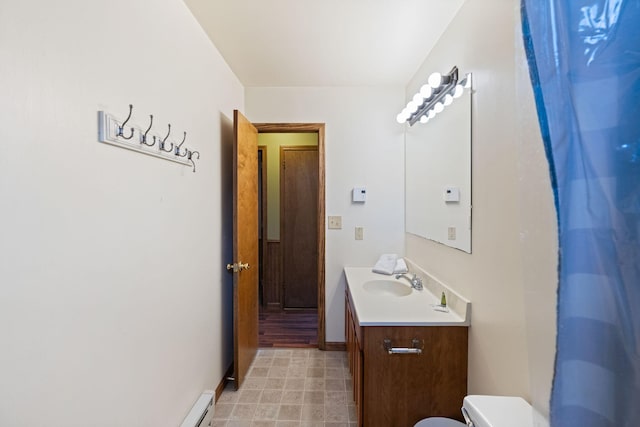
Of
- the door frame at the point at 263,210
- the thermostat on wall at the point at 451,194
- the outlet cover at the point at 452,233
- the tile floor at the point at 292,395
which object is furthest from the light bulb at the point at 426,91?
the door frame at the point at 263,210

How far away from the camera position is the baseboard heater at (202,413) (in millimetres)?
1452

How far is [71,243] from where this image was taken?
2.65ft

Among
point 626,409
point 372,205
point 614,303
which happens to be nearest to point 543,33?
point 614,303

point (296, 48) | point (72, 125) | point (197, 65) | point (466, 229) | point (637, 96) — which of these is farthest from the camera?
point (296, 48)

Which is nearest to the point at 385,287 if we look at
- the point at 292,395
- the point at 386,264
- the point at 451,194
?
the point at 386,264

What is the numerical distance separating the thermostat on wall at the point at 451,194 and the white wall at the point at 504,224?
0.17 meters

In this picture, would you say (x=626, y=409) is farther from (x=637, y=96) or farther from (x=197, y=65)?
(x=197, y=65)

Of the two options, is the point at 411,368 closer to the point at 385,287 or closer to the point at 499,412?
the point at 499,412

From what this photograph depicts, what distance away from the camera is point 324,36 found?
5.81 ft

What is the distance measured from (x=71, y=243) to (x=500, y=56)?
65.2 inches

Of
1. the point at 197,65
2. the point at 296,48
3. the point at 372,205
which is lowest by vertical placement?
the point at 372,205

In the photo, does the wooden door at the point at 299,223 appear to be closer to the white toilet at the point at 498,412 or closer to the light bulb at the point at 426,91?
the light bulb at the point at 426,91

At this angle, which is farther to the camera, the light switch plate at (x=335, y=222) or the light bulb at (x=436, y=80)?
the light switch plate at (x=335, y=222)

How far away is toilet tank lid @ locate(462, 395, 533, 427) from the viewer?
0.86 metres
